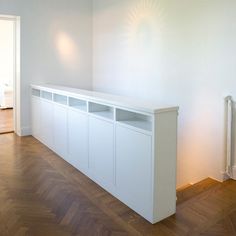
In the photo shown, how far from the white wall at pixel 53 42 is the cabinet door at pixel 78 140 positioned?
203 centimetres

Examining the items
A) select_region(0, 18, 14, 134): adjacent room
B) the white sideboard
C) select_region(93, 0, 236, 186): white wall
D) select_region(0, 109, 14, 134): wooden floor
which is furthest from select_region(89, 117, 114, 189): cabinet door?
select_region(0, 18, 14, 134): adjacent room

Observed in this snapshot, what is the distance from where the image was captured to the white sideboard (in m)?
2.43

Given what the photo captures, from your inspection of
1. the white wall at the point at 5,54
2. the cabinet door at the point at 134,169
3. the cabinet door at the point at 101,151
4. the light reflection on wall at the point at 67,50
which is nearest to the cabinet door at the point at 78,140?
the cabinet door at the point at 101,151

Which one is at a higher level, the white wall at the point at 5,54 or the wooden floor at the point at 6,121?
the white wall at the point at 5,54

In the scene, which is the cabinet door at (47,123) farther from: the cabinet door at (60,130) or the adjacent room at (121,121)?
the cabinet door at (60,130)

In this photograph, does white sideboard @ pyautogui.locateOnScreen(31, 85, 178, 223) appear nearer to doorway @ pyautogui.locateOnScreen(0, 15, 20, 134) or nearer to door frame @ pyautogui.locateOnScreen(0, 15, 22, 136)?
door frame @ pyautogui.locateOnScreen(0, 15, 22, 136)

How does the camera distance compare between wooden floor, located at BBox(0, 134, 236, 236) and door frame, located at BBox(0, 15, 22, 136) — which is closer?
wooden floor, located at BBox(0, 134, 236, 236)

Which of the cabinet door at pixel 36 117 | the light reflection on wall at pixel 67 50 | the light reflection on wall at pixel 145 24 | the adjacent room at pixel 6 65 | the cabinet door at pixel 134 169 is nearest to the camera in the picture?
the cabinet door at pixel 134 169

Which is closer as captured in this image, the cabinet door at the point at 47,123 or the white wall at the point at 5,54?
the cabinet door at the point at 47,123

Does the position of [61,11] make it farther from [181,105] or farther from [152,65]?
[181,105]

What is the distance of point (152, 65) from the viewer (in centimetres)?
461

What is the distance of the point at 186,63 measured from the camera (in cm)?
396

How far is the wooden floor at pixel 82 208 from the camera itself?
2.36 metres

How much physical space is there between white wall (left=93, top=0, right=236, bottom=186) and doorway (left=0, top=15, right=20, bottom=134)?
2.05 metres
